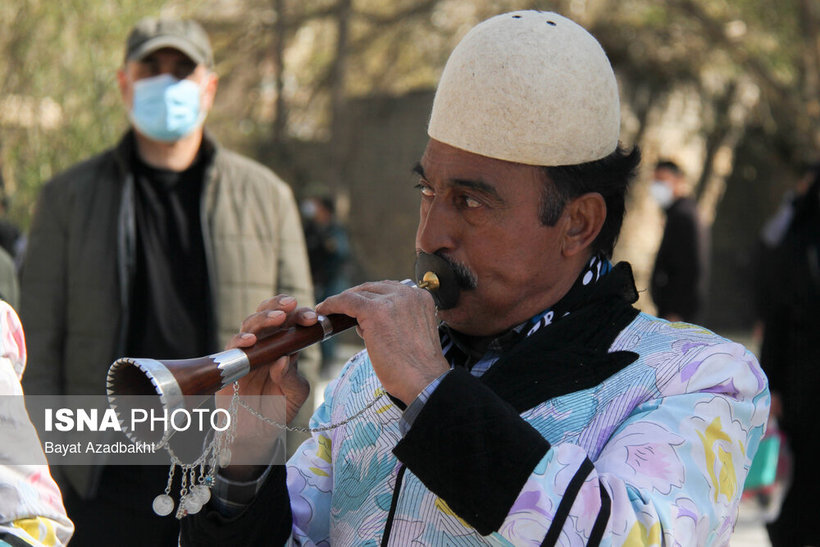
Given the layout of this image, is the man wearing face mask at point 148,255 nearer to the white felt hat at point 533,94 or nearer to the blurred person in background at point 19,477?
the blurred person in background at point 19,477

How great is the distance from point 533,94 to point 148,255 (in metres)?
2.18

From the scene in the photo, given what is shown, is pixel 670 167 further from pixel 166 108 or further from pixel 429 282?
pixel 429 282

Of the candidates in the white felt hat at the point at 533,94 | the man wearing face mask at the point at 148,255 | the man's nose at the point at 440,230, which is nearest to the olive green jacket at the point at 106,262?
the man wearing face mask at the point at 148,255

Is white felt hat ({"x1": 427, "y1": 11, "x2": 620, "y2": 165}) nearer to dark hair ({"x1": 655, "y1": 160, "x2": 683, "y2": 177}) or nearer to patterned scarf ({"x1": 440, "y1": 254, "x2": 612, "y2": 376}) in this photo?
patterned scarf ({"x1": 440, "y1": 254, "x2": 612, "y2": 376})

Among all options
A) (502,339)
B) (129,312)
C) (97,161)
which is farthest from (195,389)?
(97,161)

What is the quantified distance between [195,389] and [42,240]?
2.24 metres

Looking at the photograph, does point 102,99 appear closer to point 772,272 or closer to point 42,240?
point 42,240

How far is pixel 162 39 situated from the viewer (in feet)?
13.4

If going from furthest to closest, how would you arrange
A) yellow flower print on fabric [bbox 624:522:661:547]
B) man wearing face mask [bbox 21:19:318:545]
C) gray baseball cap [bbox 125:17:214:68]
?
gray baseball cap [bbox 125:17:214:68], man wearing face mask [bbox 21:19:318:545], yellow flower print on fabric [bbox 624:522:661:547]

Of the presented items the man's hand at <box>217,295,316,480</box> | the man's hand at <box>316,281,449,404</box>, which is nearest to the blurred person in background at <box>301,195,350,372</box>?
the man's hand at <box>217,295,316,480</box>

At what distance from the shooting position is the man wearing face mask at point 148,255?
3.59m

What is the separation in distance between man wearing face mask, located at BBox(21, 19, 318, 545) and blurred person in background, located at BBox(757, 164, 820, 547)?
2.63 metres

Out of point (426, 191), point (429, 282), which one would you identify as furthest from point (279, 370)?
point (426, 191)

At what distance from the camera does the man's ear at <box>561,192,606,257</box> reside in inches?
83.0
